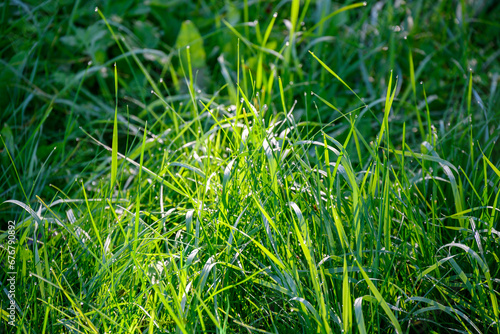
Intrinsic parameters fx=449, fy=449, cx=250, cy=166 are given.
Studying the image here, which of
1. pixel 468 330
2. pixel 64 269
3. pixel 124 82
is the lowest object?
pixel 468 330

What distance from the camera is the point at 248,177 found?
1.08 metres

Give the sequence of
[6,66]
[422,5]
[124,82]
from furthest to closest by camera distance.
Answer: [422,5], [124,82], [6,66]

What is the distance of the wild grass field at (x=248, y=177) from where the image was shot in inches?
37.4

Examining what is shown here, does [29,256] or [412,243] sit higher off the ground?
[29,256]

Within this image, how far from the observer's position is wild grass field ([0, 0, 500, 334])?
0.95 metres

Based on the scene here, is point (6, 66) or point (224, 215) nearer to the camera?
point (224, 215)

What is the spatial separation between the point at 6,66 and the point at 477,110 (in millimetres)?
1835

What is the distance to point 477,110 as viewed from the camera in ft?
5.76

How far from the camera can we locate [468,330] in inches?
34.9

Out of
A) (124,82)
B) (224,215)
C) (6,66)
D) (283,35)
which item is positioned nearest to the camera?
(224,215)

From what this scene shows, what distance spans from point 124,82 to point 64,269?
3.41 feet

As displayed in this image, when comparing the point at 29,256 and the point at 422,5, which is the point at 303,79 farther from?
the point at 29,256

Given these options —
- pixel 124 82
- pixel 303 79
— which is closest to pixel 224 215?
pixel 303 79

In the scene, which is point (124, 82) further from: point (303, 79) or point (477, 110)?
point (477, 110)
